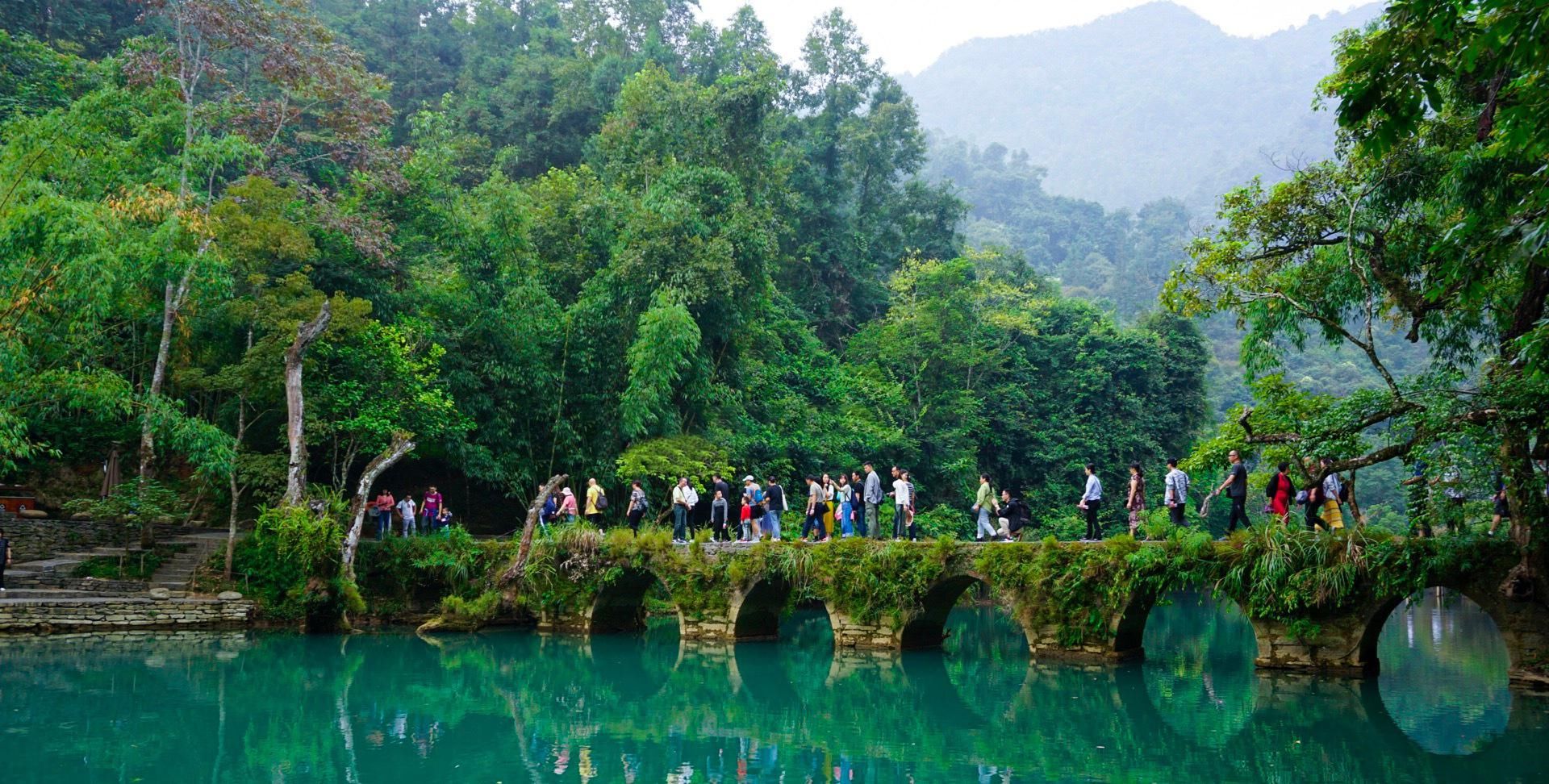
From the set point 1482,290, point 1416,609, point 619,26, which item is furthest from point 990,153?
point 1482,290

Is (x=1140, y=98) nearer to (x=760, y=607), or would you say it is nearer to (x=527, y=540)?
(x=760, y=607)

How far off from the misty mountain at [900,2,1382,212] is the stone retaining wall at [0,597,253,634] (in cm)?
9658

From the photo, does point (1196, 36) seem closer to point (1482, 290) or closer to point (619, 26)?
point (619, 26)

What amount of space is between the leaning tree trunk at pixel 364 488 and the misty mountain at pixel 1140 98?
94.2 metres

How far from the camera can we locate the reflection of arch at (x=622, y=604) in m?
22.4

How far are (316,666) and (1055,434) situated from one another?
24803 millimetres

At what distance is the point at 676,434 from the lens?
27.3m

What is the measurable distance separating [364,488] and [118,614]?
467cm

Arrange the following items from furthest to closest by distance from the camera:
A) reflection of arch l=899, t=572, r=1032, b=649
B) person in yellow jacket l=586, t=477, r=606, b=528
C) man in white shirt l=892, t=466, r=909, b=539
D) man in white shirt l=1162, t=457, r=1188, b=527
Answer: person in yellow jacket l=586, t=477, r=606, b=528
man in white shirt l=892, t=466, r=909, b=539
reflection of arch l=899, t=572, r=1032, b=649
man in white shirt l=1162, t=457, r=1188, b=527

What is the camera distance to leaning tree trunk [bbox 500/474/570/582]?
21531 millimetres

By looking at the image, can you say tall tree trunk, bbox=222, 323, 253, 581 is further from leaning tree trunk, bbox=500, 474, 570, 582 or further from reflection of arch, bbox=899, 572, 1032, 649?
reflection of arch, bbox=899, 572, 1032, 649

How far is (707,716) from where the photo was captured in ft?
47.3

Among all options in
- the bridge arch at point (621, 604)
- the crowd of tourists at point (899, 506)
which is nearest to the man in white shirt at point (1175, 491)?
the crowd of tourists at point (899, 506)

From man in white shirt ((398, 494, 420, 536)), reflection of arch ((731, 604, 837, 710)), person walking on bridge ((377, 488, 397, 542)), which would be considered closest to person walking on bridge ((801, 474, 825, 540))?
reflection of arch ((731, 604, 837, 710))
